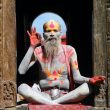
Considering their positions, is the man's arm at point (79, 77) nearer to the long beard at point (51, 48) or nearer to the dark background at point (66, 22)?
the long beard at point (51, 48)

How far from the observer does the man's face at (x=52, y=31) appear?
6098 mm

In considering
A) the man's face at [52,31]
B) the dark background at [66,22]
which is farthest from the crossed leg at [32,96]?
the dark background at [66,22]

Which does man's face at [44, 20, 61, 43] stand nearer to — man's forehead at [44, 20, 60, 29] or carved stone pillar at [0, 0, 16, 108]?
man's forehead at [44, 20, 60, 29]

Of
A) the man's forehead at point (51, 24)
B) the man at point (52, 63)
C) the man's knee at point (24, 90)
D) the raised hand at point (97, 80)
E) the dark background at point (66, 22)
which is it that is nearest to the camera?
the raised hand at point (97, 80)

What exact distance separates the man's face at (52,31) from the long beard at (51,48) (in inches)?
0.9

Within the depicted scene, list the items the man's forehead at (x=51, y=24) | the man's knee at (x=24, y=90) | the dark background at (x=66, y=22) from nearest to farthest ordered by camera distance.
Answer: the man's knee at (x=24, y=90) < the man's forehead at (x=51, y=24) < the dark background at (x=66, y=22)

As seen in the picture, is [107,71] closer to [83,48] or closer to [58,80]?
[58,80]

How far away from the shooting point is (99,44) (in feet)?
19.4

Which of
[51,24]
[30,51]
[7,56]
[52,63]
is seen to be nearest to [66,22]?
[51,24]

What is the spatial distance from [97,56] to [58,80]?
48 centimetres

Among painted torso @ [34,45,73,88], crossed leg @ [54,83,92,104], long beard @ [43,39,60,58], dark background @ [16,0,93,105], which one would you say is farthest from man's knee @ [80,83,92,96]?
dark background @ [16,0,93,105]

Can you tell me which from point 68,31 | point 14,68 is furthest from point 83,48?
point 14,68

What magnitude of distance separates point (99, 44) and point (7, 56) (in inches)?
35.6

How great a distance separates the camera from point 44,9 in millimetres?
7215
